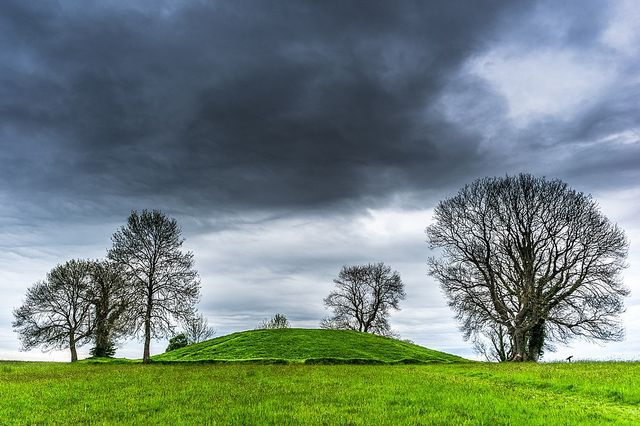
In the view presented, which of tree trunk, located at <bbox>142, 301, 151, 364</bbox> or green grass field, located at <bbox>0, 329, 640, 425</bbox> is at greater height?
tree trunk, located at <bbox>142, 301, 151, 364</bbox>

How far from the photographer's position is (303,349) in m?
46.2

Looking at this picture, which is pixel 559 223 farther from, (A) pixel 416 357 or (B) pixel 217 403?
(B) pixel 217 403

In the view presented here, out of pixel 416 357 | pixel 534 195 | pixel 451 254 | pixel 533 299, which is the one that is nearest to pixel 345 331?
pixel 416 357

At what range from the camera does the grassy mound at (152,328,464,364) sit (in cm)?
4153

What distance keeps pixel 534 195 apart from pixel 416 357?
67.8ft

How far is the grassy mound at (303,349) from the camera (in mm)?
41531

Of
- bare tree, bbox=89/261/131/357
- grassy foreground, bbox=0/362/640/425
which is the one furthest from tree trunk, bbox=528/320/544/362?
bare tree, bbox=89/261/131/357

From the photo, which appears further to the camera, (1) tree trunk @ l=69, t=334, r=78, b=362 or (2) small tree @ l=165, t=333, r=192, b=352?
(2) small tree @ l=165, t=333, r=192, b=352

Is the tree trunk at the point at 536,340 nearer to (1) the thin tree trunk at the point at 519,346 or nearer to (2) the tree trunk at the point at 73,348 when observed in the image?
(1) the thin tree trunk at the point at 519,346

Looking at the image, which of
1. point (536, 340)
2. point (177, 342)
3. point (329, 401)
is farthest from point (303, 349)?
point (329, 401)

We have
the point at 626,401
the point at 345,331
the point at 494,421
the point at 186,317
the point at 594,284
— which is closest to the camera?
the point at 494,421


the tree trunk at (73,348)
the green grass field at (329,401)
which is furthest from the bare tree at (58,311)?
the green grass field at (329,401)

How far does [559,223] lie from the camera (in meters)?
39.8

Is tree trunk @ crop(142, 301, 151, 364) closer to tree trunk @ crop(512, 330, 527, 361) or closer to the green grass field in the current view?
the green grass field
